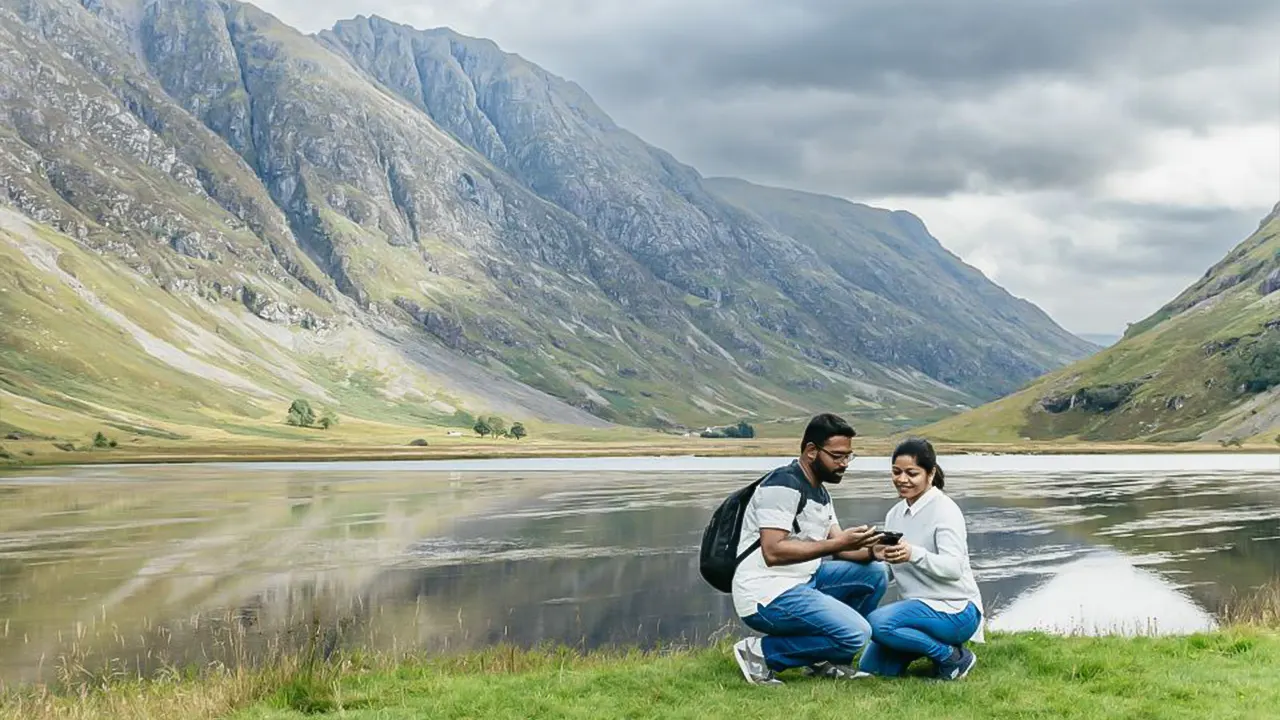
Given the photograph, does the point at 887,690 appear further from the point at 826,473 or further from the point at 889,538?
Answer: the point at 826,473

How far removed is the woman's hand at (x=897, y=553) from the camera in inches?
571

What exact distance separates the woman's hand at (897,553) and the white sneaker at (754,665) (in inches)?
95.0

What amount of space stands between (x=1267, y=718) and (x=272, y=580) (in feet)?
113

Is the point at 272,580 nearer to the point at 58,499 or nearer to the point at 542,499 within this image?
the point at 542,499

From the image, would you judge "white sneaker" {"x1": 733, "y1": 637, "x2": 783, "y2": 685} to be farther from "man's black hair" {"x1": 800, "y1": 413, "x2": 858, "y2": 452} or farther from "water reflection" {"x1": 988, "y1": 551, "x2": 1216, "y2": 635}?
"water reflection" {"x1": 988, "y1": 551, "x2": 1216, "y2": 635}

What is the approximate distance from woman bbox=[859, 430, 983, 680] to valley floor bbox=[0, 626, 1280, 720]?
520 mm

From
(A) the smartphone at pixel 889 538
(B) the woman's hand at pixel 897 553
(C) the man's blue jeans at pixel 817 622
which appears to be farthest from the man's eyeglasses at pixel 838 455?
(C) the man's blue jeans at pixel 817 622

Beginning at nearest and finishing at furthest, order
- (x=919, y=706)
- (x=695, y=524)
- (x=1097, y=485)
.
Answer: (x=919, y=706) < (x=695, y=524) < (x=1097, y=485)

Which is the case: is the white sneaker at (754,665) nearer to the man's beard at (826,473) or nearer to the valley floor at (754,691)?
the valley floor at (754,691)

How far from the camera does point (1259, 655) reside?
16.8 meters

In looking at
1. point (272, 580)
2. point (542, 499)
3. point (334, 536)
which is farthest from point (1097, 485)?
point (272, 580)

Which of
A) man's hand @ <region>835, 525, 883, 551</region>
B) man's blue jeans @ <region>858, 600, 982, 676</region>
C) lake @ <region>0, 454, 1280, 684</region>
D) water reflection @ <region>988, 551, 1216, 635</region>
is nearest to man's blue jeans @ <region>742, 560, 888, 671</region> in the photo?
man's blue jeans @ <region>858, 600, 982, 676</region>

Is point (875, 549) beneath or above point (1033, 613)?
above

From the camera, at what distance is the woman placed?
14.8 meters
